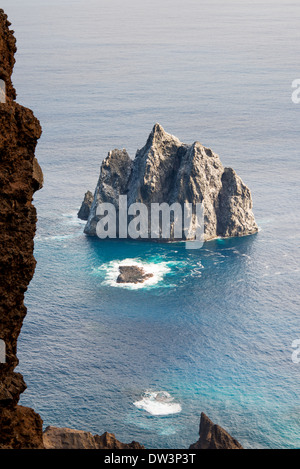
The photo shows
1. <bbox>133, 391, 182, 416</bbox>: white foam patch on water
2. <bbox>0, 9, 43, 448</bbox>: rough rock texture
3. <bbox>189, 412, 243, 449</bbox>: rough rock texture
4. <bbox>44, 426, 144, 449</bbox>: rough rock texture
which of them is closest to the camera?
<bbox>0, 9, 43, 448</bbox>: rough rock texture

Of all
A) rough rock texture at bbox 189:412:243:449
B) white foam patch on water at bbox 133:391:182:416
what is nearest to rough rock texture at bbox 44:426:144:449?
rough rock texture at bbox 189:412:243:449

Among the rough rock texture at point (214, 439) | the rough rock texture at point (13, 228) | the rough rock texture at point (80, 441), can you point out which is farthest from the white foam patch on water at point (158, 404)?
the rough rock texture at point (13, 228)

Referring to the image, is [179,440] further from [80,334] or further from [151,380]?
[80,334]

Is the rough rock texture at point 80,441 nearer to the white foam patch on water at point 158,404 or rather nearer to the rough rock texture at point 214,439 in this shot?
the rough rock texture at point 214,439

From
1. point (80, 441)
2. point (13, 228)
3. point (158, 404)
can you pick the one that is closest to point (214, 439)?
point (80, 441)

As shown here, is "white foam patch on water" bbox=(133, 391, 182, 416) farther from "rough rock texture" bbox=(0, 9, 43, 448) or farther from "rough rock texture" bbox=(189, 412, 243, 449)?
"rough rock texture" bbox=(0, 9, 43, 448)
